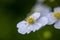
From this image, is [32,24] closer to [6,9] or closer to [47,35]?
[47,35]

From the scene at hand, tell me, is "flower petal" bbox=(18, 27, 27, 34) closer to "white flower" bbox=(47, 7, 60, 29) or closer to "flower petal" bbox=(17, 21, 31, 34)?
"flower petal" bbox=(17, 21, 31, 34)

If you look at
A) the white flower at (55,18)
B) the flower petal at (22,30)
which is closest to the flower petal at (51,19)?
the white flower at (55,18)

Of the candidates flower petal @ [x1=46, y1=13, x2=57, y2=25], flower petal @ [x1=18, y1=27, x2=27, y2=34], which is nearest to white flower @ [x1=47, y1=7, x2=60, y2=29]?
flower petal @ [x1=46, y1=13, x2=57, y2=25]

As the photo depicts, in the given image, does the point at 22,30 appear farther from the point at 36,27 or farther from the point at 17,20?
the point at 17,20

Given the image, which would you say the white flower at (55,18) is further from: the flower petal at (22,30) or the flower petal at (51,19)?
the flower petal at (22,30)

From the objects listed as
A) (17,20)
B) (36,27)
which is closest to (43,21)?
(36,27)

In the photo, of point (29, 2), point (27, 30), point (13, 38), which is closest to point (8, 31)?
point (13, 38)

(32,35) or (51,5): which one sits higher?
(51,5)
